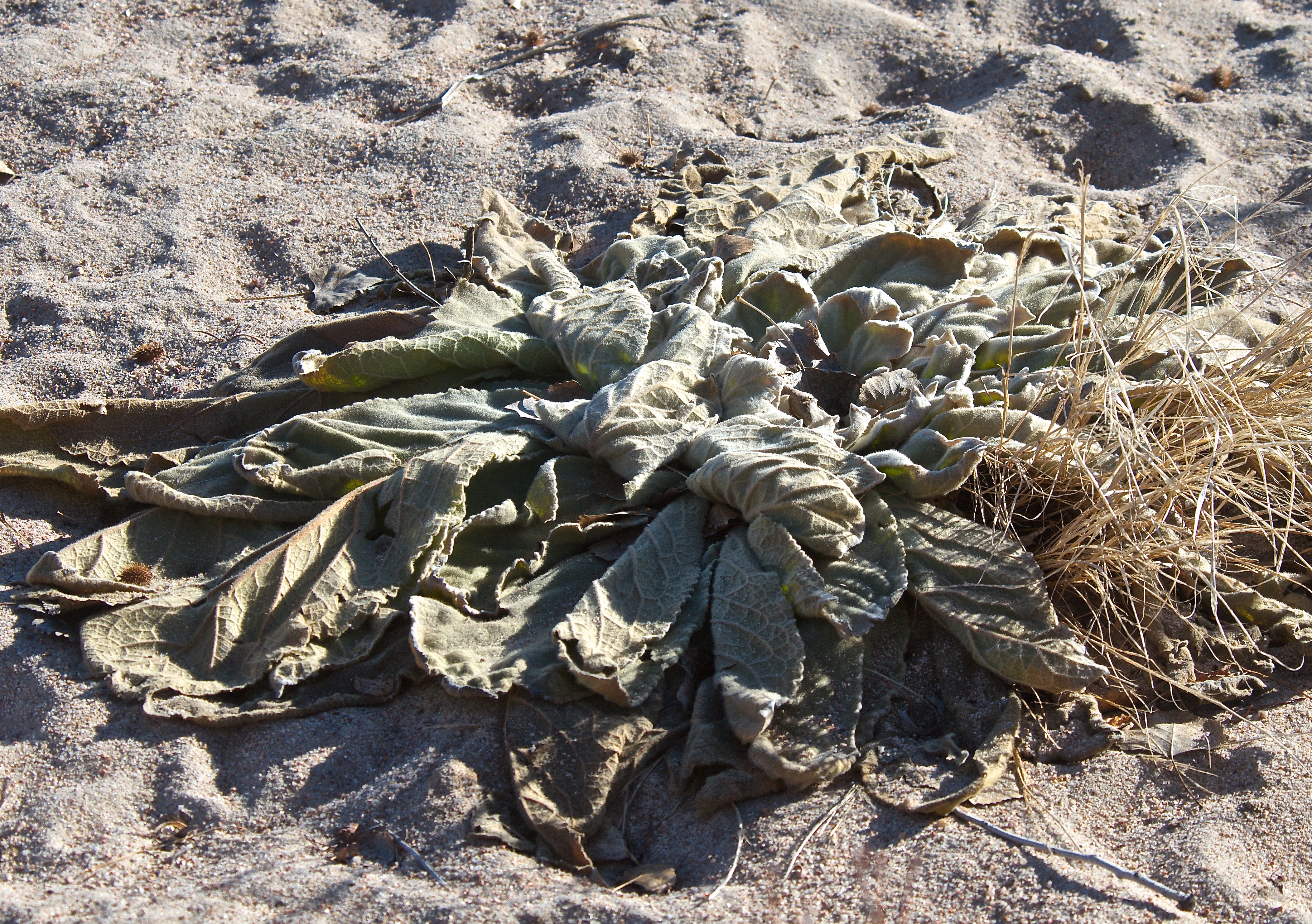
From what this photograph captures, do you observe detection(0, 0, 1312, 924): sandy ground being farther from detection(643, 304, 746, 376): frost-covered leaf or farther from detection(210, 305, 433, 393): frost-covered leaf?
detection(643, 304, 746, 376): frost-covered leaf

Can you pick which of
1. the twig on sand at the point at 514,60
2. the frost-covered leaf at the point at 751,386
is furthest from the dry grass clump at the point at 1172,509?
the twig on sand at the point at 514,60

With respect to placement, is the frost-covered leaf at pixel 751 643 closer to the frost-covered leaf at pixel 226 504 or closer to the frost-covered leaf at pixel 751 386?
the frost-covered leaf at pixel 751 386

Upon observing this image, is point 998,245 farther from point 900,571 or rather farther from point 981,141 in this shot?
point 900,571

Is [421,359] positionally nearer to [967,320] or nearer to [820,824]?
[967,320]

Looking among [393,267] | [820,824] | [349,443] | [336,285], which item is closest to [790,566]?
[820,824]

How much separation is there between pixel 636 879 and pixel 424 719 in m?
0.55

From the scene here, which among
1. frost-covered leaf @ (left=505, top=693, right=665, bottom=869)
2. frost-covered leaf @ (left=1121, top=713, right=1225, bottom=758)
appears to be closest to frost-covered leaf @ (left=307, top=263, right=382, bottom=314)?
frost-covered leaf @ (left=505, top=693, right=665, bottom=869)

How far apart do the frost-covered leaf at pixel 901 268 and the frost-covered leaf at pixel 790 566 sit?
3.39ft

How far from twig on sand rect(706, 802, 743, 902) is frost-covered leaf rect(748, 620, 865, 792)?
92mm

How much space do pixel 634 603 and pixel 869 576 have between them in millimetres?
484

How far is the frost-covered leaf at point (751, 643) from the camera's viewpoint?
186 cm

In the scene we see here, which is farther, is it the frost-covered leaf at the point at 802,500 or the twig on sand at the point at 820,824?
the frost-covered leaf at the point at 802,500

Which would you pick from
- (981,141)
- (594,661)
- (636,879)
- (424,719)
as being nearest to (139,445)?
(424,719)

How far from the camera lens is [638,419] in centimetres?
234
